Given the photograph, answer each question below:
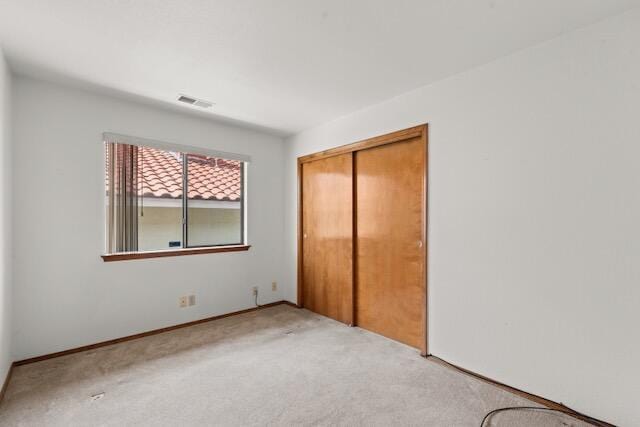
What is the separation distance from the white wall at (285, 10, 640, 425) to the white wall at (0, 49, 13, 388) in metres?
2.88

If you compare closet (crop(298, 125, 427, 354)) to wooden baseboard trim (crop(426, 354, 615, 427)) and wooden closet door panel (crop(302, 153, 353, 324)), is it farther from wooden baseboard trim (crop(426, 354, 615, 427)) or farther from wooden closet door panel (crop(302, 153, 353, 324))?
wooden baseboard trim (crop(426, 354, 615, 427))

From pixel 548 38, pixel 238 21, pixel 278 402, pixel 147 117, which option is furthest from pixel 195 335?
pixel 548 38

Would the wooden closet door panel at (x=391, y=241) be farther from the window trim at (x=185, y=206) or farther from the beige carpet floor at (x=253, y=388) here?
the window trim at (x=185, y=206)

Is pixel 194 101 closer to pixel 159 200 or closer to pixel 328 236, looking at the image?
pixel 159 200

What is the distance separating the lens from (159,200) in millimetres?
3271

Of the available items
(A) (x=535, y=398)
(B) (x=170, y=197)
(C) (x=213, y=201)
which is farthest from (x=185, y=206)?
(A) (x=535, y=398)

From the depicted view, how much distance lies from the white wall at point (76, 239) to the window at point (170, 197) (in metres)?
0.14

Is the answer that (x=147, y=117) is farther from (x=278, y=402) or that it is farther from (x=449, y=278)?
(x=449, y=278)

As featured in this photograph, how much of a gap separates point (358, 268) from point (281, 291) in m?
1.41

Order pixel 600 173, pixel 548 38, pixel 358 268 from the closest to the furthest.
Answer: pixel 600 173, pixel 548 38, pixel 358 268

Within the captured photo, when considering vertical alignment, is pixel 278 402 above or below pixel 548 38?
below

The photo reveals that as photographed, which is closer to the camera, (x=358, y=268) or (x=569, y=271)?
(x=569, y=271)

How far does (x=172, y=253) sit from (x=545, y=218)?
130 inches

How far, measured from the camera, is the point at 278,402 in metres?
1.93
